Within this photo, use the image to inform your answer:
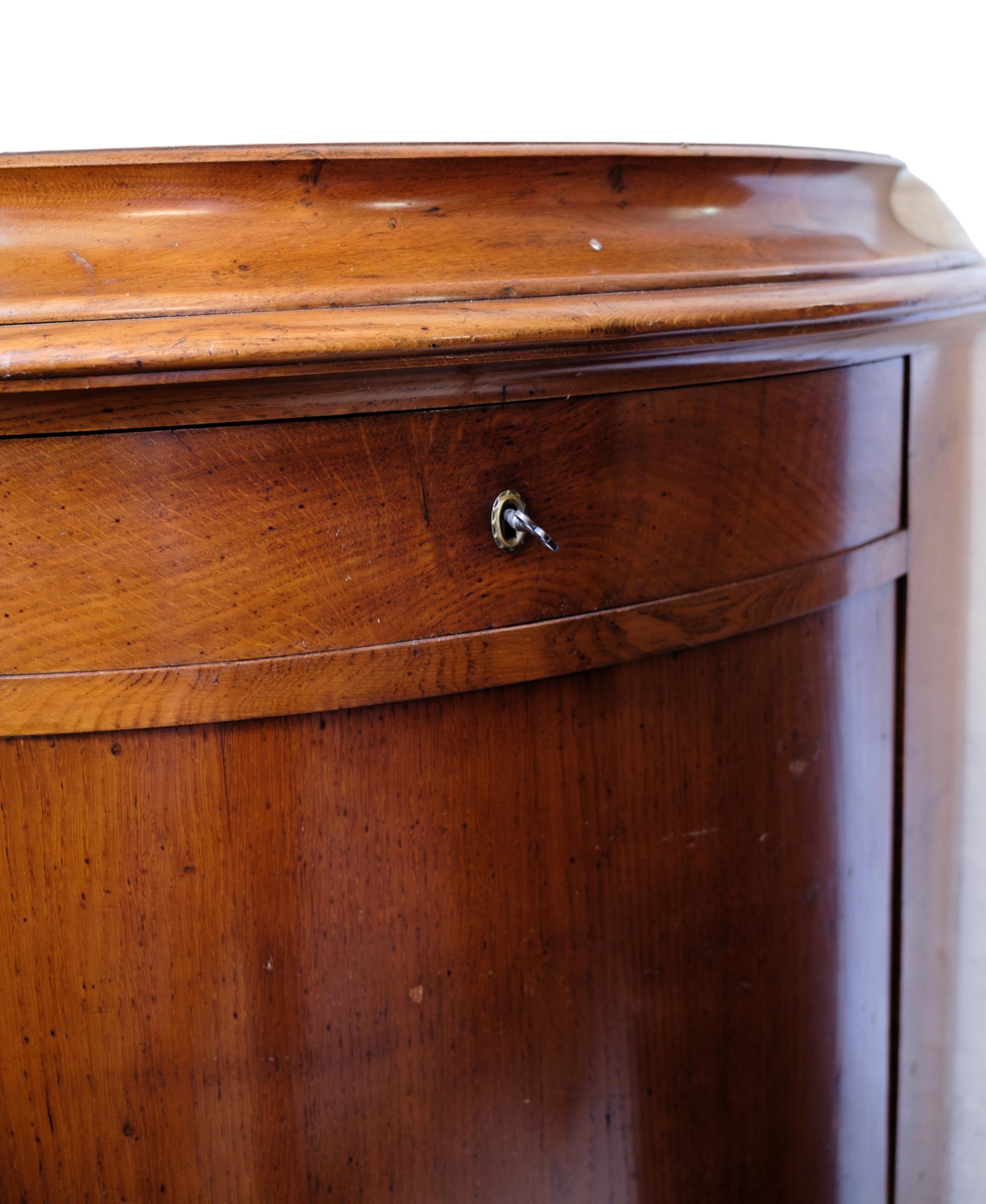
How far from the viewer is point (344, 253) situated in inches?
16.5

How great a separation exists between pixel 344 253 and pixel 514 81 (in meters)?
0.63

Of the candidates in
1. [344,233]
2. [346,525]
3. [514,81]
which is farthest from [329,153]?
[514,81]

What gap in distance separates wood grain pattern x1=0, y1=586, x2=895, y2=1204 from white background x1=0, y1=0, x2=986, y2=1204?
41 centimetres

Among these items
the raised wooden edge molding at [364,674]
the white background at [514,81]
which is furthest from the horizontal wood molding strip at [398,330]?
the white background at [514,81]

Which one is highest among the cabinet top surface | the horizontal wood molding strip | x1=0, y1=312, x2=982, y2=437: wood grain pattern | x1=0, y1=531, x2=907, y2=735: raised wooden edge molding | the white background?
the white background

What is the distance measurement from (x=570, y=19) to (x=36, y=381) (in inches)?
29.2

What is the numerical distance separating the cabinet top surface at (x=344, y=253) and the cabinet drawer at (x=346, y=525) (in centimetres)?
4

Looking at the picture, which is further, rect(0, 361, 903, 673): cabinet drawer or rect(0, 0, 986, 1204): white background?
rect(0, 0, 986, 1204): white background

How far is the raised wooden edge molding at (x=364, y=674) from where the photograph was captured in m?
0.42

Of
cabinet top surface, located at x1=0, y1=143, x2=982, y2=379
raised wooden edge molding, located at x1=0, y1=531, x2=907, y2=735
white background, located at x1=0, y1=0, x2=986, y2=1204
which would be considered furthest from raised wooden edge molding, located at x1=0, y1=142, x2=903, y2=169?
A: white background, located at x1=0, y1=0, x2=986, y2=1204

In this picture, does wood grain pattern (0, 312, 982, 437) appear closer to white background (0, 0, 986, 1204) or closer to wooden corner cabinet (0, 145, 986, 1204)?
wooden corner cabinet (0, 145, 986, 1204)

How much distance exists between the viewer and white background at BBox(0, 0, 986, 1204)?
2.90ft

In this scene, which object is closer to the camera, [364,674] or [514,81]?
[364,674]

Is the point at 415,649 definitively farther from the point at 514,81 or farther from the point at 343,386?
the point at 514,81
